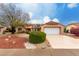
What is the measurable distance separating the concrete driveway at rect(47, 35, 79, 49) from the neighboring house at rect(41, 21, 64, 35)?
1.8 inches

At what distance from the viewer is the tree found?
214 centimetres

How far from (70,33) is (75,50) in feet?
0.64

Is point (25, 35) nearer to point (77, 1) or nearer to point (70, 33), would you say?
point (70, 33)

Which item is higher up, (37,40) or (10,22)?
(10,22)

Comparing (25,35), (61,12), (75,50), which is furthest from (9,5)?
(75,50)

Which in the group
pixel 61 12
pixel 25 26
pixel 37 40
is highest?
pixel 61 12

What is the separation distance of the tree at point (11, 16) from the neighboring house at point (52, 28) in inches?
8.1

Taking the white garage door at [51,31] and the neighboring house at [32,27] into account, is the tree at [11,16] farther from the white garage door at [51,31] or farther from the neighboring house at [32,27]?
the white garage door at [51,31]

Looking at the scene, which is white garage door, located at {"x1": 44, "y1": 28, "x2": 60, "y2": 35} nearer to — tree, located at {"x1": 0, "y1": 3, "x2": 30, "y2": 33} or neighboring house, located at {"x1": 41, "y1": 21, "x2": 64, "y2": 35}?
neighboring house, located at {"x1": 41, "y1": 21, "x2": 64, "y2": 35}

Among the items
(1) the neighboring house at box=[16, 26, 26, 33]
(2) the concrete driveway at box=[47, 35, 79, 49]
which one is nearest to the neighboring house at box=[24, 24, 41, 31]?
(1) the neighboring house at box=[16, 26, 26, 33]

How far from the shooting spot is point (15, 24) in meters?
2.16

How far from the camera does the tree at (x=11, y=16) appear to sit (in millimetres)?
2145

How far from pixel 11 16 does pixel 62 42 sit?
24.8 inches

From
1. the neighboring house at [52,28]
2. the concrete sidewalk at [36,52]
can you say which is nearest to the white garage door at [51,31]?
the neighboring house at [52,28]
